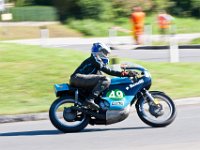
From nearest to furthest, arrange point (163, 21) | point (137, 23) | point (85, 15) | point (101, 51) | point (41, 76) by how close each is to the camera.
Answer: point (101, 51)
point (41, 76)
point (137, 23)
point (163, 21)
point (85, 15)

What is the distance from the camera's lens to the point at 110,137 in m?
9.97

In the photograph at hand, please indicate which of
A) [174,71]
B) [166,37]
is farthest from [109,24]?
[174,71]

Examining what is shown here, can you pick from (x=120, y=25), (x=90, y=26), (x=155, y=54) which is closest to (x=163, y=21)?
(x=155, y=54)

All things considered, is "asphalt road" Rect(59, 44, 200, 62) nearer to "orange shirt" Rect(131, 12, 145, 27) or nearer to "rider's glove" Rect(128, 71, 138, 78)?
"orange shirt" Rect(131, 12, 145, 27)

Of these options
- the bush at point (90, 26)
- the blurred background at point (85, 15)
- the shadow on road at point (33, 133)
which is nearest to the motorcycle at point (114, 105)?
the shadow on road at point (33, 133)

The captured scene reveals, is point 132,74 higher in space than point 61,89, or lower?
higher

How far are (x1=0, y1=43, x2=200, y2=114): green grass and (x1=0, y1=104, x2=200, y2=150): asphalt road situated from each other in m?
1.67

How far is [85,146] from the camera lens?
9.30m

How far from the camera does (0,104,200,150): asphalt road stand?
9195mm

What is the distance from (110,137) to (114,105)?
843mm

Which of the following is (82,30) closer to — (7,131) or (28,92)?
(28,92)

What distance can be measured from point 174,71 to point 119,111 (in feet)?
18.8

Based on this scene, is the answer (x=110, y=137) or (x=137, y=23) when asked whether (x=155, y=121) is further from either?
(x=137, y=23)

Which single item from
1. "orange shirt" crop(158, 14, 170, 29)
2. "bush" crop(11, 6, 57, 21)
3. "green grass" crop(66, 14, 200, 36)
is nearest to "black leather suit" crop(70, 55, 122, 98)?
"orange shirt" crop(158, 14, 170, 29)
